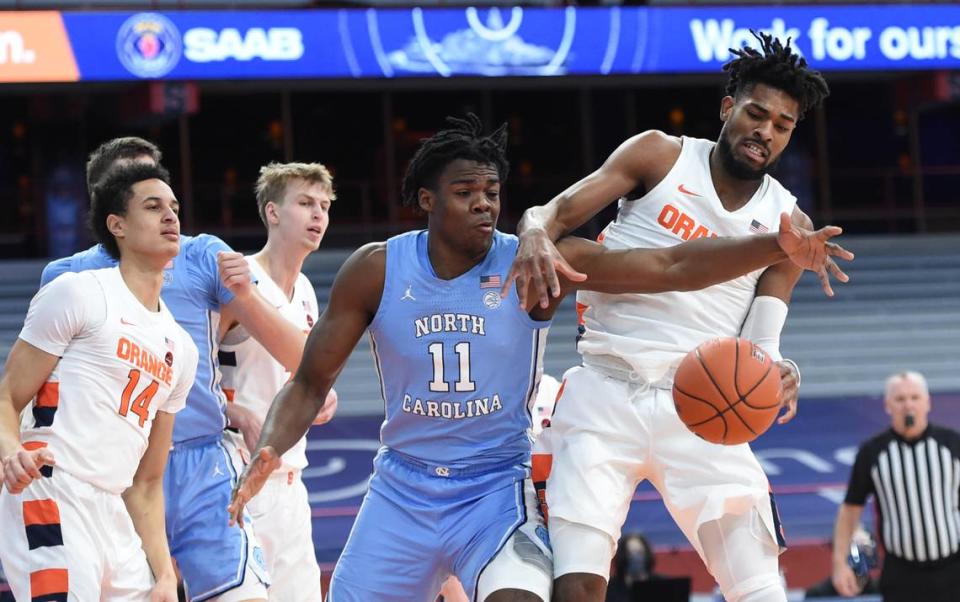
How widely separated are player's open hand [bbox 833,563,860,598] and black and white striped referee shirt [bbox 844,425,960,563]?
0.29 meters

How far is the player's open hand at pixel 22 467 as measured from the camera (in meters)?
4.71

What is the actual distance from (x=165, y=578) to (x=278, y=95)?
17.4m

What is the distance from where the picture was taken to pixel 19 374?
5.09 metres

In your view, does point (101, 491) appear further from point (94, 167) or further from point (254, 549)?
point (94, 167)

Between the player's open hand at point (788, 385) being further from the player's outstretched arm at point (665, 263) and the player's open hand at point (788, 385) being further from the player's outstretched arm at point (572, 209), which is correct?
the player's outstretched arm at point (572, 209)

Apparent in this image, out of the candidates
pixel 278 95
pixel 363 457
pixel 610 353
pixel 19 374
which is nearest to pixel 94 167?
pixel 19 374

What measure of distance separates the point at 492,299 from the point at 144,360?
1313mm

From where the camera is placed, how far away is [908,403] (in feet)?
30.6

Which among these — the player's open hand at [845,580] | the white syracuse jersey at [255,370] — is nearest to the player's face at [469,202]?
the white syracuse jersey at [255,370]

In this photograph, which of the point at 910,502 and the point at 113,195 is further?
the point at 910,502

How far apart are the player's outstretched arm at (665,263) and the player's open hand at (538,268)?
300 mm

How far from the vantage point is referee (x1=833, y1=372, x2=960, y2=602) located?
9070 millimetres

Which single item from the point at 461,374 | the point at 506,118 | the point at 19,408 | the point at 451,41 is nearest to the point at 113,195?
the point at 19,408

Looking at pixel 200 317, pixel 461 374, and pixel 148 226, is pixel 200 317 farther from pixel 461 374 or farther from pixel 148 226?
pixel 461 374
